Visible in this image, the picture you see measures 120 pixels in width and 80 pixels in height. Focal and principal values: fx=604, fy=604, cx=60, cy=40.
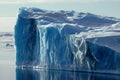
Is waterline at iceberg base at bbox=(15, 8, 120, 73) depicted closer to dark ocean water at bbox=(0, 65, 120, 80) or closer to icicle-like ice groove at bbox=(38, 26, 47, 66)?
icicle-like ice groove at bbox=(38, 26, 47, 66)

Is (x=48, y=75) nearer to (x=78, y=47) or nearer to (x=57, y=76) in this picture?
(x=57, y=76)

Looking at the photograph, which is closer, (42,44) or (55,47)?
(55,47)

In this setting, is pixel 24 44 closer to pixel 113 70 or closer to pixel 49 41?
pixel 49 41

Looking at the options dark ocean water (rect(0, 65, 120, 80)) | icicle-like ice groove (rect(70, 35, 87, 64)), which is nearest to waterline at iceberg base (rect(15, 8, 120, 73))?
icicle-like ice groove (rect(70, 35, 87, 64))

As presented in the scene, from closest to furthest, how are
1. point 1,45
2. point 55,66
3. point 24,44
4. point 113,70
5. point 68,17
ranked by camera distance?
1. point 113,70
2. point 55,66
3. point 24,44
4. point 68,17
5. point 1,45

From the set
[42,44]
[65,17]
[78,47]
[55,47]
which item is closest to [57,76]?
[78,47]

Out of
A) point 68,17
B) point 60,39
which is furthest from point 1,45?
point 60,39
